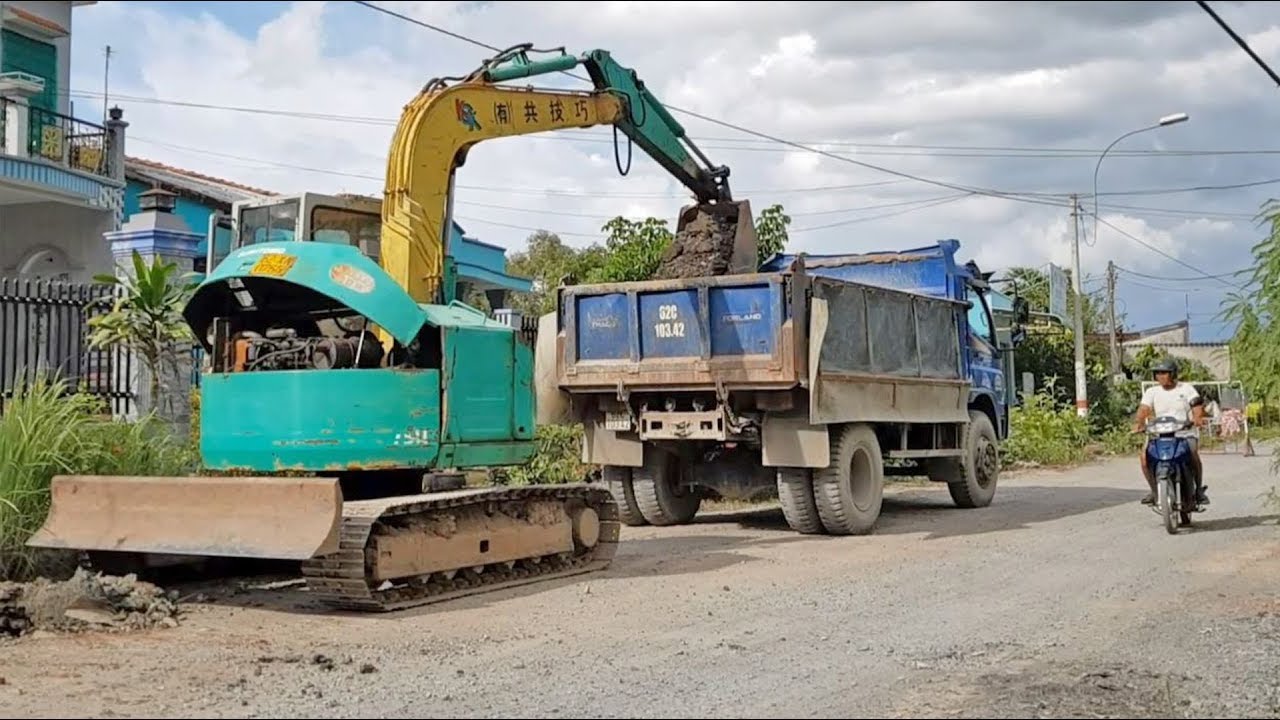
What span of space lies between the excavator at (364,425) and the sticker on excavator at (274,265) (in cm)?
1

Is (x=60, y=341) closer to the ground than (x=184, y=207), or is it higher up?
closer to the ground

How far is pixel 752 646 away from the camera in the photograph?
688cm

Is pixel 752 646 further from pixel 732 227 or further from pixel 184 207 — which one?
pixel 184 207

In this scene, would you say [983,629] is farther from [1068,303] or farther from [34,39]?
[1068,303]

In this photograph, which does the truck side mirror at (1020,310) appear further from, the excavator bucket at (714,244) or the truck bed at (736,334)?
the excavator bucket at (714,244)

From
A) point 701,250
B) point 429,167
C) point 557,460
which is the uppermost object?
point 429,167

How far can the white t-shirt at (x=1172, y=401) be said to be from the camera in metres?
12.3

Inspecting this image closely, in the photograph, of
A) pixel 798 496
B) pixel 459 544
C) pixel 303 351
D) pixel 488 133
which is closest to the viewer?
pixel 459 544

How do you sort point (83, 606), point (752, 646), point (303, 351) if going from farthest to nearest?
1. point (303, 351)
2. point (83, 606)
3. point (752, 646)

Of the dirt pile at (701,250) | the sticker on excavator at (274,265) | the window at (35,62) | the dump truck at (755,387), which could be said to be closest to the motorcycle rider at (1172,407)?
the dump truck at (755,387)

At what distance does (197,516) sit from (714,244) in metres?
6.66

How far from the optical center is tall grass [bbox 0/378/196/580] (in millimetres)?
8508

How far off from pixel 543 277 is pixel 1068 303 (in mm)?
15343

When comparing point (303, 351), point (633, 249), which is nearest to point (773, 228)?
point (633, 249)
